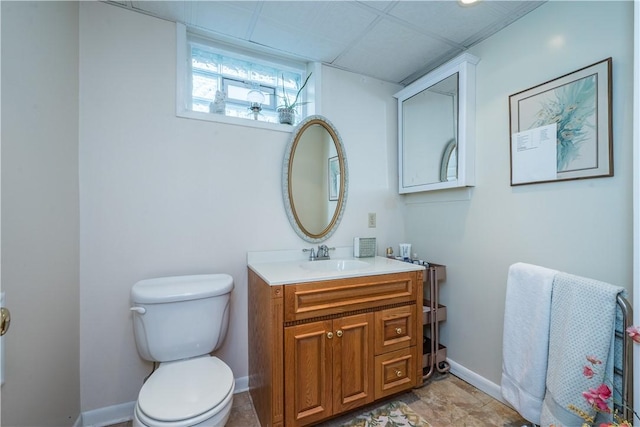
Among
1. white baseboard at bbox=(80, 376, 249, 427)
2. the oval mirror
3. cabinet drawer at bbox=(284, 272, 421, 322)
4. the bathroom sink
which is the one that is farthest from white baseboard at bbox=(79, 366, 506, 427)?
the oval mirror

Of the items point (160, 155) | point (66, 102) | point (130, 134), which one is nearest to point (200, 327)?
point (160, 155)

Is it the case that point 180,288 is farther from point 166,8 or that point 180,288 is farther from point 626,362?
point 626,362

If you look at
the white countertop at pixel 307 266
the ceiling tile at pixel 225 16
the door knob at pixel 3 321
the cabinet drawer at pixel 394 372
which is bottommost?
the cabinet drawer at pixel 394 372

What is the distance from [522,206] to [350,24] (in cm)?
147

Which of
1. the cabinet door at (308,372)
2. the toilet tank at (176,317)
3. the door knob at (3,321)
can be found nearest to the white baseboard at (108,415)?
the toilet tank at (176,317)

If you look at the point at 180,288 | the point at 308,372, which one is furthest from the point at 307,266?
the point at 180,288

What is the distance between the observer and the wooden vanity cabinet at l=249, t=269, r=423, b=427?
134cm

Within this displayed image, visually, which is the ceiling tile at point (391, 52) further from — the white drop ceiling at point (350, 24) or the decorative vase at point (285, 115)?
the decorative vase at point (285, 115)

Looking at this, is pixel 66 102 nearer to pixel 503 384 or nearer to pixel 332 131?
pixel 332 131

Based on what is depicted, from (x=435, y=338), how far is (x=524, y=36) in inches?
77.5

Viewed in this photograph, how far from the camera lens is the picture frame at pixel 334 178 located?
82.2 inches

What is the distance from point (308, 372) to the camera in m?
1.40

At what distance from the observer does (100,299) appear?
150cm

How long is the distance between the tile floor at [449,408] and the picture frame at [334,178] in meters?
1.40
